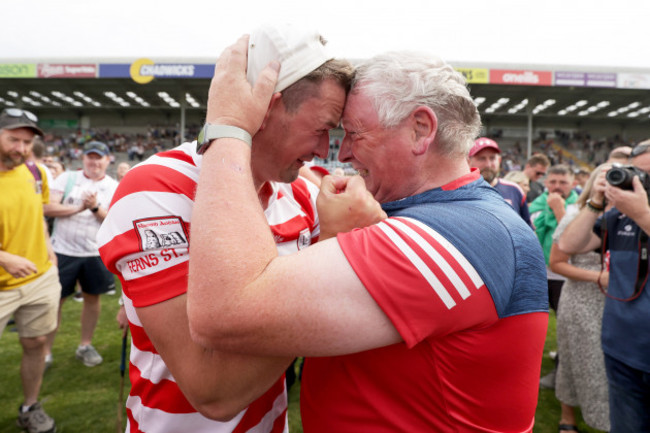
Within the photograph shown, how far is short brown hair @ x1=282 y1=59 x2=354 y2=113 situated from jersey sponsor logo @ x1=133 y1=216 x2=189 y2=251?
0.53m

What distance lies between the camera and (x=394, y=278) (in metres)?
0.86

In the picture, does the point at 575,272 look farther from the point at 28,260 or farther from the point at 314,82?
the point at 28,260

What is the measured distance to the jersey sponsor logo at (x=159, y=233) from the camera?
1129mm

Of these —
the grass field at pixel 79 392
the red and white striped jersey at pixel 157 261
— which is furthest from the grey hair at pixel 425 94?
the grass field at pixel 79 392

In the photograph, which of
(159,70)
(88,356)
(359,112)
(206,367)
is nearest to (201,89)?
(159,70)

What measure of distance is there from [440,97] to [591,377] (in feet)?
11.0

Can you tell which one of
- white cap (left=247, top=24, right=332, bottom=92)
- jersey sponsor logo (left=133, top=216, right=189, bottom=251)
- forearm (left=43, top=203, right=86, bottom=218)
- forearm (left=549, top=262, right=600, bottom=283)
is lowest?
forearm (left=43, top=203, right=86, bottom=218)

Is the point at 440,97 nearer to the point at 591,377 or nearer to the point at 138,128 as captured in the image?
the point at 591,377

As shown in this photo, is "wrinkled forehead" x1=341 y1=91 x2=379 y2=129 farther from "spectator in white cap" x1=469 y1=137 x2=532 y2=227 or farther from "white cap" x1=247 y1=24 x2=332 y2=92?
"spectator in white cap" x1=469 y1=137 x2=532 y2=227

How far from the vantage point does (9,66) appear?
2394 centimetres

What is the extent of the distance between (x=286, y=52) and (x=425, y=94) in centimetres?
44

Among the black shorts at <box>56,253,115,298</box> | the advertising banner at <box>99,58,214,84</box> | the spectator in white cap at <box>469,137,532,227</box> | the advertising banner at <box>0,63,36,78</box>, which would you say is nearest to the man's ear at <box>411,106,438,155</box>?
the spectator in white cap at <box>469,137,532,227</box>

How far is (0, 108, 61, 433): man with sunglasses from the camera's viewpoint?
3434mm

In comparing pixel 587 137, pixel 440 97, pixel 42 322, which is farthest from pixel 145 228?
pixel 587 137
